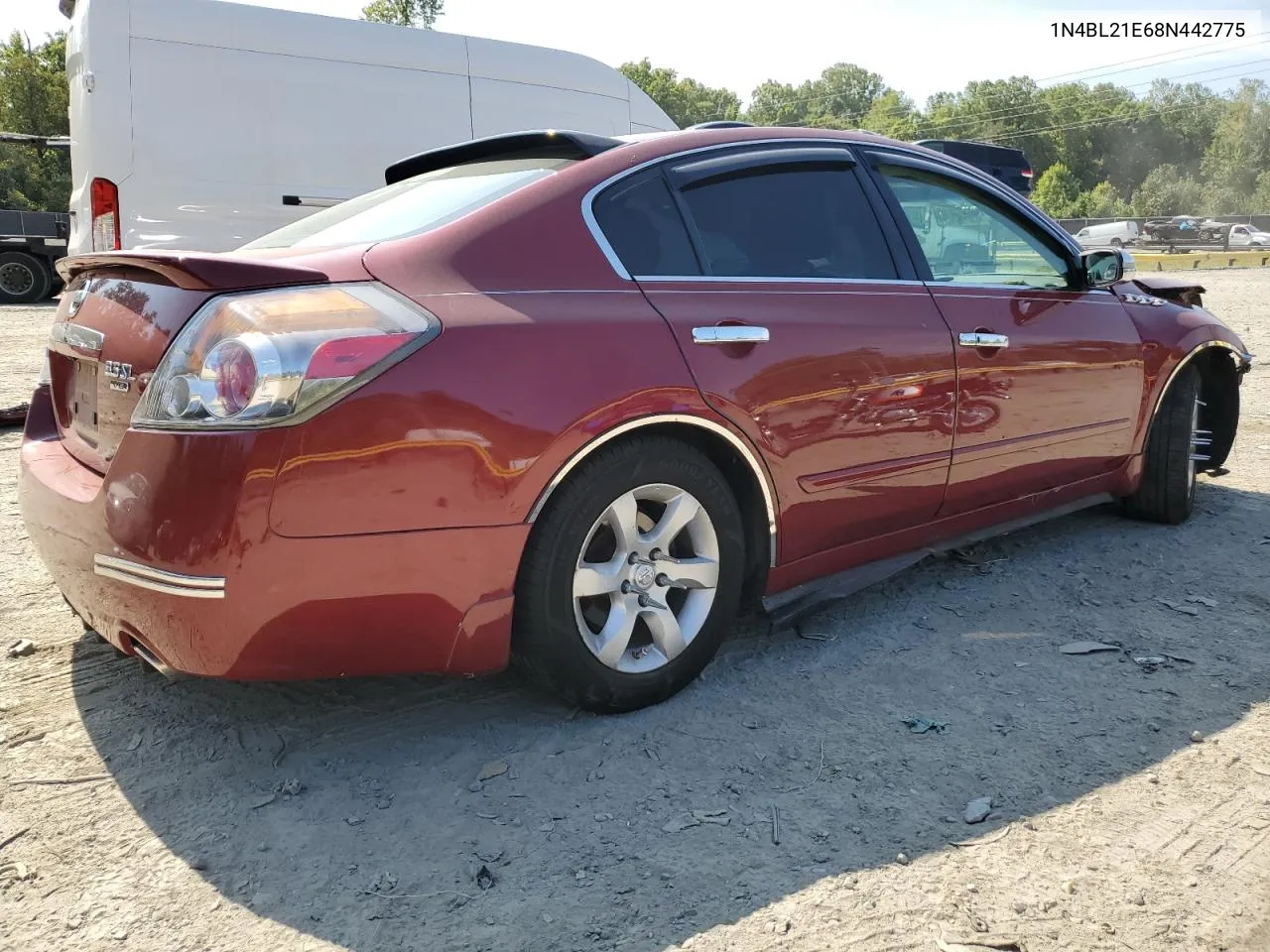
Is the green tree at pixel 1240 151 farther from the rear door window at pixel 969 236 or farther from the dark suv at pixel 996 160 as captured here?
the rear door window at pixel 969 236

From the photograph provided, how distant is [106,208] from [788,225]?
18.4ft

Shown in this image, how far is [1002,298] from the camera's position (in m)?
3.73

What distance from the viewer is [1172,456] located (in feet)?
15.0

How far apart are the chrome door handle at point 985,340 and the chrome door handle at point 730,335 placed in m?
0.92

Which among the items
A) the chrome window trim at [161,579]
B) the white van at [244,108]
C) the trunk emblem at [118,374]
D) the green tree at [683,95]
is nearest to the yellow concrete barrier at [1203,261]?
the white van at [244,108]

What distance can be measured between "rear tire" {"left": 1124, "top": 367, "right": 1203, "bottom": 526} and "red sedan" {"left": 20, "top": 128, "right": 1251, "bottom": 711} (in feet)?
3.13

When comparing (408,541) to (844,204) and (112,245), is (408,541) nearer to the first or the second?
(844,204)

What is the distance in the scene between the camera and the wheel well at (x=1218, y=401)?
4980mm

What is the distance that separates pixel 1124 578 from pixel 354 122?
6225mm

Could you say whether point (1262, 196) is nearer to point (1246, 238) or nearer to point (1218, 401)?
point (1246, 238)

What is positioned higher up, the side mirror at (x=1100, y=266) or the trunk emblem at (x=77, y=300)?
the side mirror at (x=1100, y=266)

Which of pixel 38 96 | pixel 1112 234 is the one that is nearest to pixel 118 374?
pixel 38 96

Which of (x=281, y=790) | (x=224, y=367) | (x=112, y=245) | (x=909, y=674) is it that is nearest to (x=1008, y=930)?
(x=909, y=674)

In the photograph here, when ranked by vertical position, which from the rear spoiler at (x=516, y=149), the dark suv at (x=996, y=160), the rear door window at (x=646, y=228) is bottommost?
the rear door window at (x=646, y=228)
